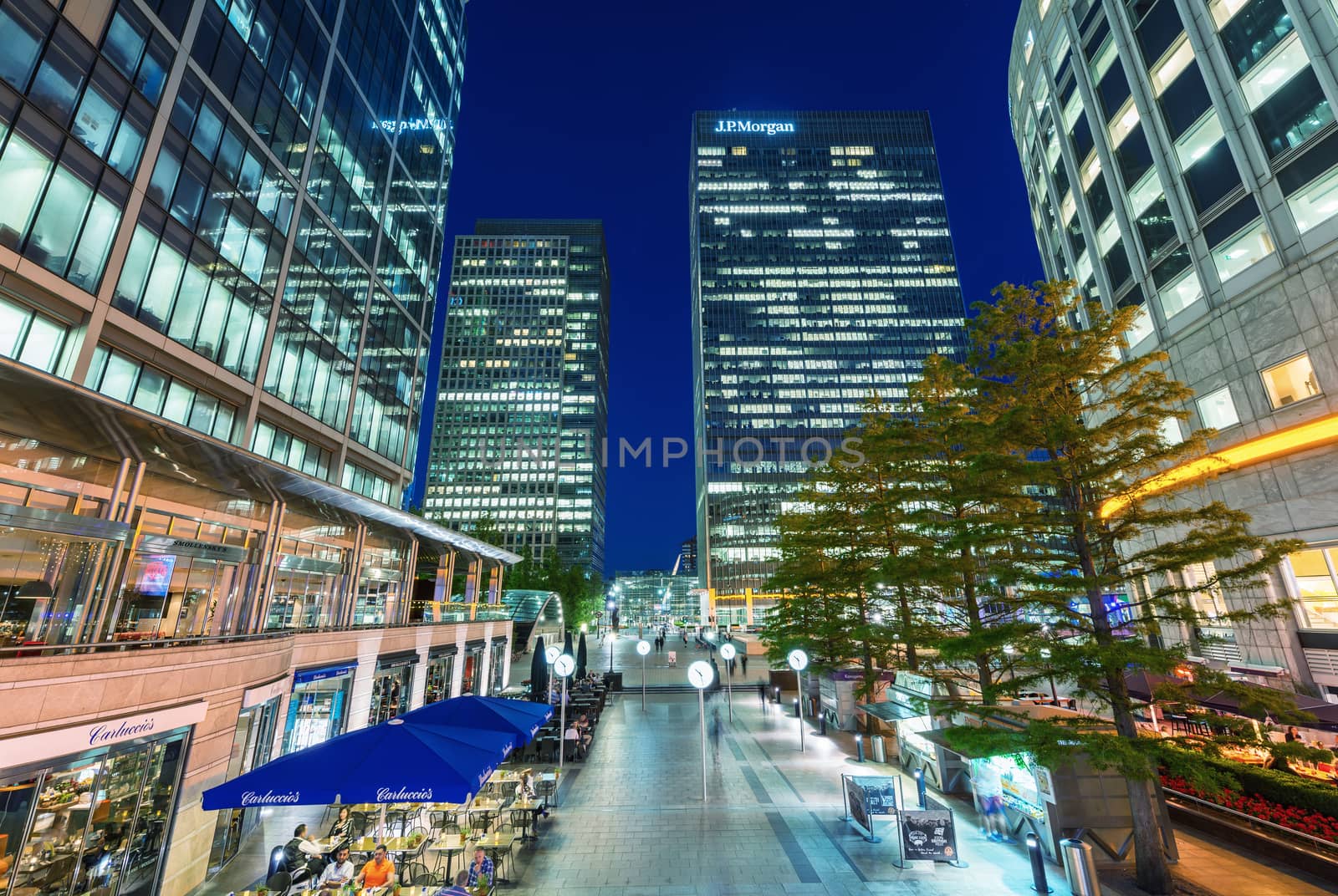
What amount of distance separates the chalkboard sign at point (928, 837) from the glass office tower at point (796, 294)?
328ft

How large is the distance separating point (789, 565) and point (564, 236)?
14458cm

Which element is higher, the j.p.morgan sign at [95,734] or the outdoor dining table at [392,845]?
the j.p.morgan sign at [95,734]

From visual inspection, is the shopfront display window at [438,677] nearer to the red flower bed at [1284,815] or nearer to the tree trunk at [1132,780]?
the tree trunk at [1132,780]

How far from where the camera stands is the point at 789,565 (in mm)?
24016

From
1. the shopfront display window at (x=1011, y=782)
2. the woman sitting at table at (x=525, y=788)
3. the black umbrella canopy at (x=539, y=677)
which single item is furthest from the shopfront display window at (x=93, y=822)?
the shopfront display window at (x=1011, y=782)

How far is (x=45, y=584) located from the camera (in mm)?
10023

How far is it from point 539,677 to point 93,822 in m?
15.1

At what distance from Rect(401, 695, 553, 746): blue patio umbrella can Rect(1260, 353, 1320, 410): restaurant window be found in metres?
23.9

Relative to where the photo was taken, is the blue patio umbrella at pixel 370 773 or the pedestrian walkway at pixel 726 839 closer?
the blue patio umbrella at pixel 370 773

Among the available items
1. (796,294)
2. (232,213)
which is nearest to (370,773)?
(232,213)

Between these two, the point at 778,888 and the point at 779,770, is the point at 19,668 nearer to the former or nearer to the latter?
the point at 778,888

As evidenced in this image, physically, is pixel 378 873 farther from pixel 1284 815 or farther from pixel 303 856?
pixel 1284 815

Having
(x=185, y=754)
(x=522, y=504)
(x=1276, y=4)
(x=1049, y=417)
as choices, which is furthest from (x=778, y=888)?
(x=522, y=504)

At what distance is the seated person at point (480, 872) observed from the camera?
8.60 meters
